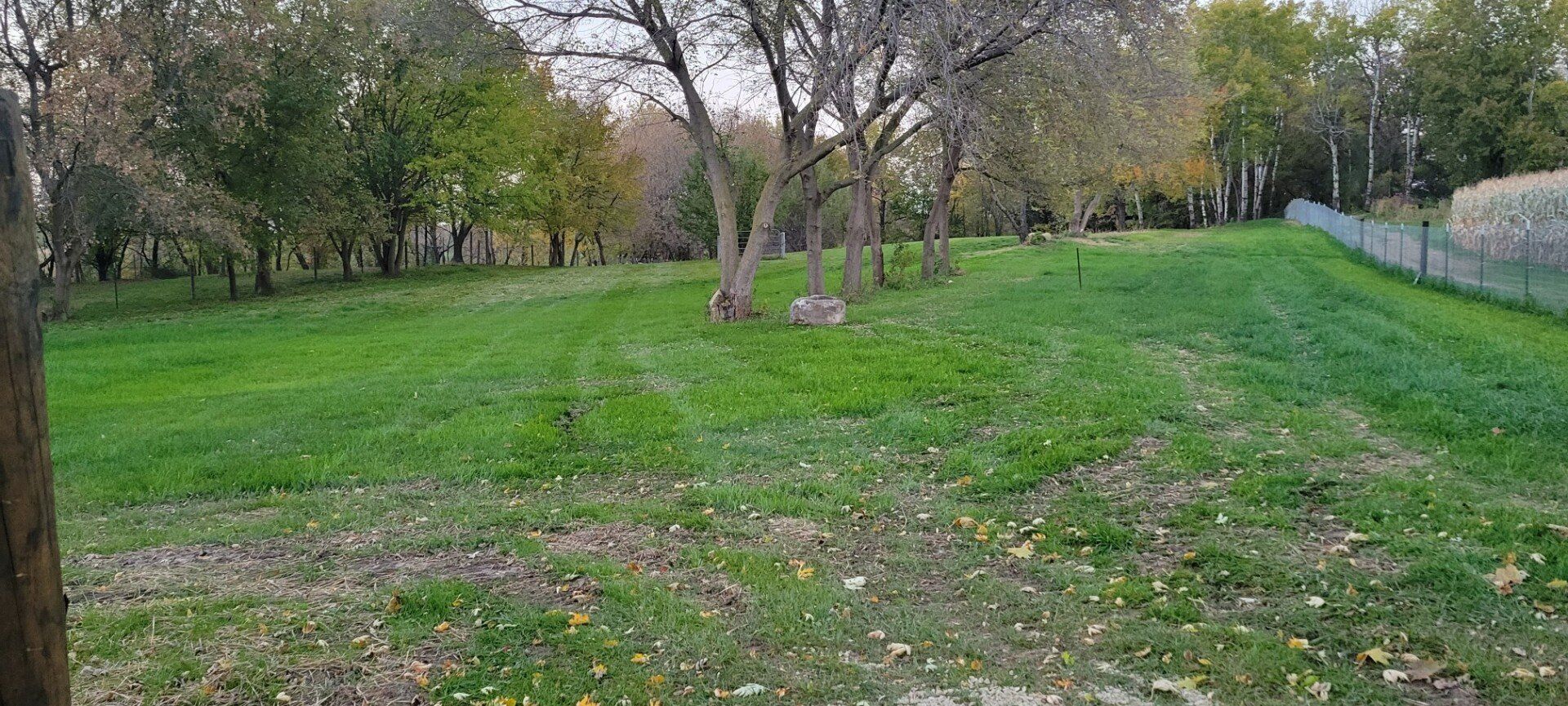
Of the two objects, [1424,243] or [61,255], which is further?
[61,255]

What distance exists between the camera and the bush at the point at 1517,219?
1670 centimetres

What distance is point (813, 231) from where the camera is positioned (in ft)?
71.2

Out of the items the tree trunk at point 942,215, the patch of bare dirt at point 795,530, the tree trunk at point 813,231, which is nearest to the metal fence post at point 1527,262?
the tree trunk at point 942,215

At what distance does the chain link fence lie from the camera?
48.6 feet

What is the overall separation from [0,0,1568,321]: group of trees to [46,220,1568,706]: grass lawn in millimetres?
4887

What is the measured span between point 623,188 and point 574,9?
32.7 metres

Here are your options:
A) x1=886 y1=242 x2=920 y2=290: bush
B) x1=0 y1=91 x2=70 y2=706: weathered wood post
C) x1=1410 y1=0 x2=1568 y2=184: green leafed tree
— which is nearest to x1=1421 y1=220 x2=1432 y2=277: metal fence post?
x1=886 y1=242 x2=920 y2=290: bush

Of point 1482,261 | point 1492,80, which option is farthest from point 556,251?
point 1492,80

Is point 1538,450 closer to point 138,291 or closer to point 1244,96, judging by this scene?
point 138,291

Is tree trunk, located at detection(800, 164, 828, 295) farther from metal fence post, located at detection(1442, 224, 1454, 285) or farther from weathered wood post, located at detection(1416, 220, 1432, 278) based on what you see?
weathered wood post, located at detection(1416, 220, 1432, 278)

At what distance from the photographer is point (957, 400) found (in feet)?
30.2

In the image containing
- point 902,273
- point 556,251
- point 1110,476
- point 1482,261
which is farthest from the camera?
point 556,251

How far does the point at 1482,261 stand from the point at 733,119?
14091mm

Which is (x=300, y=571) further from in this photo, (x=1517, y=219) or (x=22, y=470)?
(x=1517, y=219)
